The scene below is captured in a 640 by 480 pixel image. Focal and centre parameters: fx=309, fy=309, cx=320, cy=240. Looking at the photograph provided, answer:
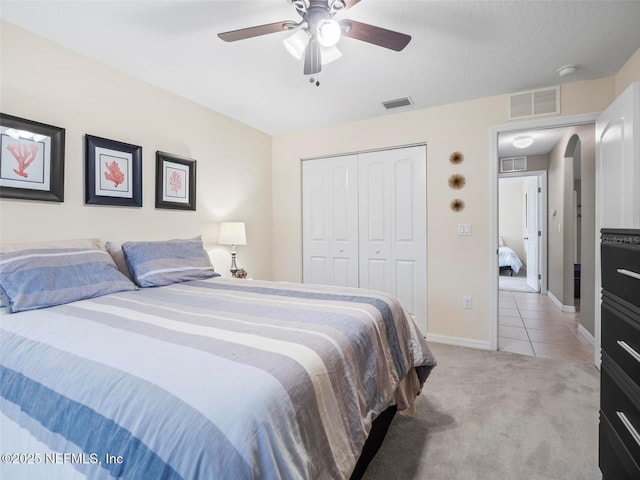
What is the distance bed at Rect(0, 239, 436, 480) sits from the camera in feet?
2.34

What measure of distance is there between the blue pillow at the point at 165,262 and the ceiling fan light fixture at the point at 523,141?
14.5ft

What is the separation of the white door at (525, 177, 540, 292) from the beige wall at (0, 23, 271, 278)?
16.2ft

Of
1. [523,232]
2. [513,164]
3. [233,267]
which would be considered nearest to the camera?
[233,267]

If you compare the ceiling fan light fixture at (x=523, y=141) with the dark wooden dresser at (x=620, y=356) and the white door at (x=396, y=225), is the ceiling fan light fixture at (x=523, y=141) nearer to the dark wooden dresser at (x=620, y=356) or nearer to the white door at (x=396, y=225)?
the white door at (x=396, y=225)

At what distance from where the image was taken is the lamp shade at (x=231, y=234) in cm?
314

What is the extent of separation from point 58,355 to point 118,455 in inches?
19.2

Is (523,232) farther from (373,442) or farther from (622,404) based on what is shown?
(373,442)

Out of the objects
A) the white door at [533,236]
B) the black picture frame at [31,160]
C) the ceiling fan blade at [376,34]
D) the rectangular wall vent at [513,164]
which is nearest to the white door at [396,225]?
the ceiling fan blade at [376,34]

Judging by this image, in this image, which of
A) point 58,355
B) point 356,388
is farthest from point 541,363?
point 58,355

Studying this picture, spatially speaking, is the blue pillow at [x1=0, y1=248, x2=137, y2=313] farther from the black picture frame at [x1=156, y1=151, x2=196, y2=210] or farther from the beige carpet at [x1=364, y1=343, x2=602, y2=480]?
the beige carpet at [x1=364, y1=343, x2=602, y2=480]

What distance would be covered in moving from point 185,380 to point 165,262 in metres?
1.67

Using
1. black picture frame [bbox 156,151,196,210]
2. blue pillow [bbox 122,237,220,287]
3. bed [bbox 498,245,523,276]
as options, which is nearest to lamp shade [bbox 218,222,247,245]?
black picture frame [bbox 156,151,196,210]

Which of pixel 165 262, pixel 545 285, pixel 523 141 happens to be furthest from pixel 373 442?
pixel 545 285

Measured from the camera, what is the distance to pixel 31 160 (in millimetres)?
1940
